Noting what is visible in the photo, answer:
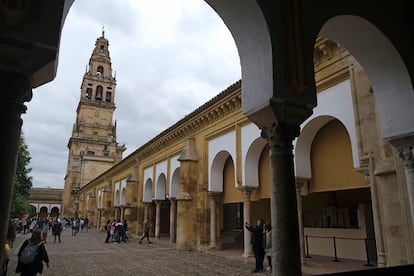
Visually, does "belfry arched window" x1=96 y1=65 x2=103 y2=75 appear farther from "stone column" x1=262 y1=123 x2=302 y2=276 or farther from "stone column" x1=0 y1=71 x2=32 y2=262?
"stone column" x1=0 y1=71 x2=32 y2=262

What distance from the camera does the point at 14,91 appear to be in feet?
8.90

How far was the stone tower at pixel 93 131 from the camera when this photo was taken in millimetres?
49406

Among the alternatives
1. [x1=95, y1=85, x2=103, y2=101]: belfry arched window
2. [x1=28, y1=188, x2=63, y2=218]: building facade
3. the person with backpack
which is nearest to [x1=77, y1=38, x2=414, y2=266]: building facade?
the person with backpack

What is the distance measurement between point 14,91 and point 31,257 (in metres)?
3.30

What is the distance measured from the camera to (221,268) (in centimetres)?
917

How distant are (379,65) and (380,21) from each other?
0.73 metres

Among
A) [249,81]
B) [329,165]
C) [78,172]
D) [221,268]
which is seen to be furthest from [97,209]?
[249,81]

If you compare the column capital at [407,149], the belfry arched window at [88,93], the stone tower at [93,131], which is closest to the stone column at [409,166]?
the column capital at [407,149]

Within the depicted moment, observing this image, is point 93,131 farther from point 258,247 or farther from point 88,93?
point 258,247

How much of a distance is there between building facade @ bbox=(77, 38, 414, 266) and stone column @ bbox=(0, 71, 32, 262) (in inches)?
239

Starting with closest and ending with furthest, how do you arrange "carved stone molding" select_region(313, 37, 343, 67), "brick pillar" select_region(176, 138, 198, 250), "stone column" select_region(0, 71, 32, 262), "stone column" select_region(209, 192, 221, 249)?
"stone column" select_region(0, 71, 32, 262) → "carved stone molding" select_region(313, 37, 343, 67) → "stone column" select_region(209, 192, 221, 249) → "brick pillar" select_region(176, 138, 198, 250)

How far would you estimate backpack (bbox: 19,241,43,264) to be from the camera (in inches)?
191

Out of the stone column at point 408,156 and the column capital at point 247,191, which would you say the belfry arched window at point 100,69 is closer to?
the column capital at point 247,191

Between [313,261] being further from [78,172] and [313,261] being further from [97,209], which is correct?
[78,172]
